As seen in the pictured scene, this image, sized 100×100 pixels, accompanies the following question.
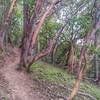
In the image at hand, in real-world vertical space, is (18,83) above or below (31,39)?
below

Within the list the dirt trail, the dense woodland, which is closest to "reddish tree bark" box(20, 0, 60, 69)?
the dense woodland

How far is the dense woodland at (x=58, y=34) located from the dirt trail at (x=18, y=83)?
305mm

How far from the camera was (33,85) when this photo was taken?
9.86m

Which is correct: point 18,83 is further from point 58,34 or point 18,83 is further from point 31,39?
point 58,34

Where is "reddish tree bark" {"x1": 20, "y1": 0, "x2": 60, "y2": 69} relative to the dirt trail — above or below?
above

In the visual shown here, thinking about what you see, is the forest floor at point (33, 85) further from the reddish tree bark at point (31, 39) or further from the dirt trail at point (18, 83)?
the reddish tree bark at point (31, 39)

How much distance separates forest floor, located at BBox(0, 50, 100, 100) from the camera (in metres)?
9.16

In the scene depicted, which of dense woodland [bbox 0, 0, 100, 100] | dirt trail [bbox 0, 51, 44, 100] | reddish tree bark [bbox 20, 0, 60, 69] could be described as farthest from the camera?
reddish tree bark [bbox 20, 0, 60, 69]

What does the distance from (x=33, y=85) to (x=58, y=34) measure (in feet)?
13.8

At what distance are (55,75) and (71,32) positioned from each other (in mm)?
3551

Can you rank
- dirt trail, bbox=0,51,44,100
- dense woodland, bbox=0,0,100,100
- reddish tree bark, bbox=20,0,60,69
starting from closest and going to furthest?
dense woodland, bbox=0,0,100,100 < dirt trail, bbox=0,51,44,100 < reddish tree bark, bbox=20,0,60,69

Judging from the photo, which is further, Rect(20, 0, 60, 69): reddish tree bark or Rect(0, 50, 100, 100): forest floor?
Rect(20, 0, 60, 69): reddish tree bark

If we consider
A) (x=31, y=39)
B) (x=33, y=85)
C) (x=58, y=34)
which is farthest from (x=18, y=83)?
(x=58, y=34)

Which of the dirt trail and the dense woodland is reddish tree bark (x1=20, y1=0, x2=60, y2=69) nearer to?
the dense woodland
